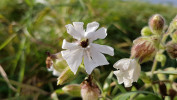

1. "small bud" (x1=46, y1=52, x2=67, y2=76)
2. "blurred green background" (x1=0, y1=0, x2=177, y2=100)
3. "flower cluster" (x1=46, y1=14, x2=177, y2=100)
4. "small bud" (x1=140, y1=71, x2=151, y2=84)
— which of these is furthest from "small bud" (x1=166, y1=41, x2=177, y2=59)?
"small bud" (x1=46, y1=52, x2=67, y2=76)

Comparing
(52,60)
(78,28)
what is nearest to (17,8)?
(52,60)

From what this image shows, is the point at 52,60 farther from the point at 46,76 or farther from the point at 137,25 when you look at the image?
the point at 137,25

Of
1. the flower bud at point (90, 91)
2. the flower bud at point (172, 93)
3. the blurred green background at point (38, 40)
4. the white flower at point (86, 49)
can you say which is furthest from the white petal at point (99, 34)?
the flower bud at point (172, 93)

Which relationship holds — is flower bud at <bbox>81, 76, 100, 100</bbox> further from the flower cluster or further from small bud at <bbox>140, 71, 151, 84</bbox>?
small bud at <bbox>140, 71, 151, 84</bbox>

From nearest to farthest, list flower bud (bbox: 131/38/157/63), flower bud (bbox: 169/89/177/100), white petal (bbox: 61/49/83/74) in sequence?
1. white petal (bbox: 61/49/83/74)
2. flower bud (bbox: 131/38/157/63)
3. flower bud (bbox: 169/89/177/100)

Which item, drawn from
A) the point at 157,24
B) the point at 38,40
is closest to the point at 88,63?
the point at 157,24

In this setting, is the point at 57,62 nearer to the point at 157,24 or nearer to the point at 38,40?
the point at 157,24
